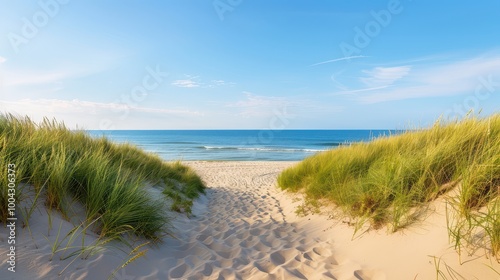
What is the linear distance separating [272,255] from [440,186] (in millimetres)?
2372

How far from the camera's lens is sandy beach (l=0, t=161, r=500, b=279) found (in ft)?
8.05

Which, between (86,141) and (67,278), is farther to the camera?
(86,141)

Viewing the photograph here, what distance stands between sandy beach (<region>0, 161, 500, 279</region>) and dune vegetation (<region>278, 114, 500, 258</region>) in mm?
180

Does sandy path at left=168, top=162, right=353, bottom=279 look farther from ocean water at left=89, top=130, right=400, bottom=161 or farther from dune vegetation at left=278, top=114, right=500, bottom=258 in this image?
ocean water at left=89, top=130, right=400, bottom=161

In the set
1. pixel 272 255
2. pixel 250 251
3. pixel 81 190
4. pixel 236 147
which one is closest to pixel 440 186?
pixel 272 255

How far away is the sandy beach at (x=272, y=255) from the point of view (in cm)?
245

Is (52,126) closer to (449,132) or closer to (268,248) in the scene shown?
(268,248)

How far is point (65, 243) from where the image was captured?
2734 mm

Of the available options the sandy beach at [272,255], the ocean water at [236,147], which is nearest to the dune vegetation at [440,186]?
the sandy beach at [272,255]

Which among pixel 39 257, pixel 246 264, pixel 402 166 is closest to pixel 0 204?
pixel 39 257

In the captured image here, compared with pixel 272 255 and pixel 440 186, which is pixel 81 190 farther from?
pixel 440 186

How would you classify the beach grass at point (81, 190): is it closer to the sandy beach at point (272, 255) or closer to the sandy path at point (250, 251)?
the sandy beach at point (272, 255)

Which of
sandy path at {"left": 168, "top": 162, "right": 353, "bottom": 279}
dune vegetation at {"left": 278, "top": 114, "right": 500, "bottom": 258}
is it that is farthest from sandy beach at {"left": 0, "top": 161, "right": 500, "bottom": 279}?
dune vegetation at {"left": 278, "top": 114, "right": 500, "bottom": 258}

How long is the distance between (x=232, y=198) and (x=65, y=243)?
6.22 meters
